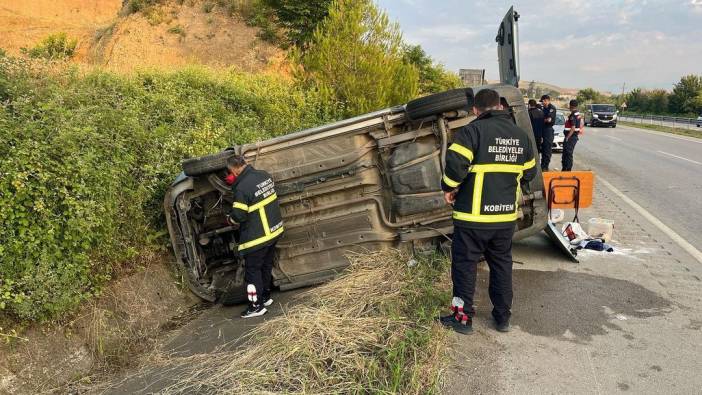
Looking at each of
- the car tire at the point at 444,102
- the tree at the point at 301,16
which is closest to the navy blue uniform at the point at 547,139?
the car tire at the point at 444,102

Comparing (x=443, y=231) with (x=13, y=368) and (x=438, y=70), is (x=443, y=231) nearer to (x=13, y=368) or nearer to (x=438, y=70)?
(x=13, y=368)

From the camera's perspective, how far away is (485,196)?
10.3 feet

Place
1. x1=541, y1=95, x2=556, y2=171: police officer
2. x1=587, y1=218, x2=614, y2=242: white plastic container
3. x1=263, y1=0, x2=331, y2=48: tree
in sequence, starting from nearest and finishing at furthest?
x1=587, y1=218, x2=614, y2=242: white plastic container → x1=541, y1=95, x2=556, y2=171: police officer → x1=263, y1=0, x2=331, y2=48: tree

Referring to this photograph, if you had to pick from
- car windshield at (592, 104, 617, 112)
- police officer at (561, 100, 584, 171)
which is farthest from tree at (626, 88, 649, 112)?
police officer at (561, 100, 584, 171)

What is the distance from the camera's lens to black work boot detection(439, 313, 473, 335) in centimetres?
325

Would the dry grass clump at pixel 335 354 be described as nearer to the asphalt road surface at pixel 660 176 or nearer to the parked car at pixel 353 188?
the parked car at pixel 353 188

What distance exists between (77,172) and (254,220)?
1499mm

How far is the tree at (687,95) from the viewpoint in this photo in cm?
4181

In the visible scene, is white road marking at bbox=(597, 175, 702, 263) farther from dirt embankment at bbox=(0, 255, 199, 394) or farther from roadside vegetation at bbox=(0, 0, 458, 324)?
roadside vegetation at bbox=(0, 0, 458, 324)

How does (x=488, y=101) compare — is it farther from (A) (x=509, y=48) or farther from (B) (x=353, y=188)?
(A) (x=509, y=48)

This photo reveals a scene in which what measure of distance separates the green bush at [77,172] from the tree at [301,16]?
9.24 metres

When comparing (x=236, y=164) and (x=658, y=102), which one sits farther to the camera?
(x=658, y=102)

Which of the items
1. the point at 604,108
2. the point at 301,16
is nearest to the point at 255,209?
the point at 301,16

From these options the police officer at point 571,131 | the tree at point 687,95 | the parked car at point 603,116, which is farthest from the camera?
the tree at point 687,95
